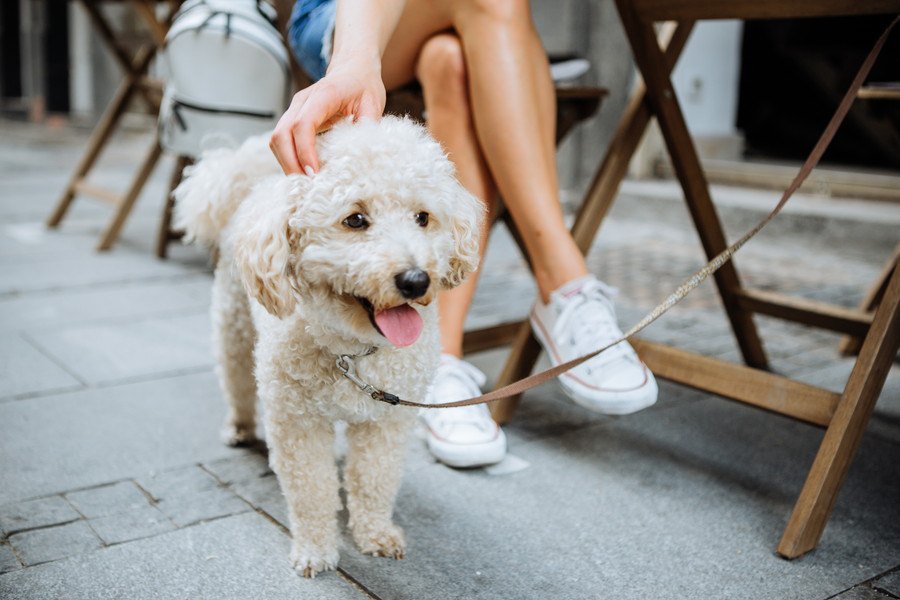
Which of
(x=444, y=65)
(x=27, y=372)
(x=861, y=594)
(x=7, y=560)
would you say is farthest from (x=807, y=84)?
(x=7, y=560)

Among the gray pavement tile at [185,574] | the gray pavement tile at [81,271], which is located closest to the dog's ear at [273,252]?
the gray pavement tile at [185,574]

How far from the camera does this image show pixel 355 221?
1386 millimetres

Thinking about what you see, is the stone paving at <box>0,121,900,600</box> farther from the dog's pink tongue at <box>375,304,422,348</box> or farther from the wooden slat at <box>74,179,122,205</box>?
the wooden slat at <box>74,179,122,205</box>

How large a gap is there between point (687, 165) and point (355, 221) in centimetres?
130

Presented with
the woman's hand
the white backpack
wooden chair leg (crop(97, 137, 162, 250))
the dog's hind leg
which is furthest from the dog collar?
wooden chair leg (crop(97, 137, 162, 250))

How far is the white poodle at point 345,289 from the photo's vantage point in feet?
4.47

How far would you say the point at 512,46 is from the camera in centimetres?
202

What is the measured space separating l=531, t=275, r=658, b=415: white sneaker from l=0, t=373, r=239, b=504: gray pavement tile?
801mm

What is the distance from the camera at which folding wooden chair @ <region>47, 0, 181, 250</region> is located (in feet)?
13.7

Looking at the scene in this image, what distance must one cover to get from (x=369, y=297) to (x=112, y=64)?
11.0 meters

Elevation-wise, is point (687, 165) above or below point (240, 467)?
above

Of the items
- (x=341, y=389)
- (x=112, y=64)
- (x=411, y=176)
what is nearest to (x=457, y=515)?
(x=341, y=389)

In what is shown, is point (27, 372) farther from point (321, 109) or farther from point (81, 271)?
point (321, 109)

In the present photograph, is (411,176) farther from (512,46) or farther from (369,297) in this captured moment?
(512,46)
